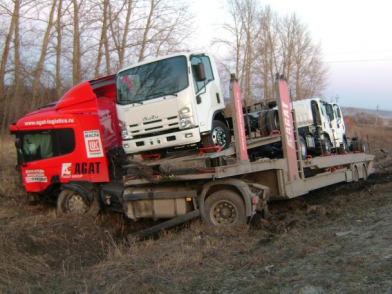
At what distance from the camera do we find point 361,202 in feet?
28.8

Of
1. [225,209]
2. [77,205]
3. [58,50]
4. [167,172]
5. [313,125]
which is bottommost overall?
[225,209]

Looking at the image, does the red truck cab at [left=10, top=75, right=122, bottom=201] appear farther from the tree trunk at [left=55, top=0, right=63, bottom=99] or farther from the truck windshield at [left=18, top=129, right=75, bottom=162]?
the tree trunk at [left=55, top=0, right=63, bottom=99]

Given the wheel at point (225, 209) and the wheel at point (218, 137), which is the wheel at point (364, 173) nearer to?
the wheel at point (218, 137)

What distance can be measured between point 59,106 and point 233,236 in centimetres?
529

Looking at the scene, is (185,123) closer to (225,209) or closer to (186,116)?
(186,116)

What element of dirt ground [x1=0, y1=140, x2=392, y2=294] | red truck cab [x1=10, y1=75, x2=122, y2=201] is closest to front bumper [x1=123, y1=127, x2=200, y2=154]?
red truck cab [x1=10, y1=75, x2=122, y2=201]

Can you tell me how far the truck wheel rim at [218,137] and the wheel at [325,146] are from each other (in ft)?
10.8

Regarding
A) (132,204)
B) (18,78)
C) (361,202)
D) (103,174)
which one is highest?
(18,78)

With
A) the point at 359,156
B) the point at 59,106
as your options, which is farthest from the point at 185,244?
the point at 359,156

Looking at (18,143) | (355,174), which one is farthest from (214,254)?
(355,174)

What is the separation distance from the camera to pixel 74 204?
9.21m

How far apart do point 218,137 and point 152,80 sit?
68.1 inches

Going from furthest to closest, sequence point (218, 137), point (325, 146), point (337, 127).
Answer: point (337, 127) < point (325, 146) < point (218, 137)

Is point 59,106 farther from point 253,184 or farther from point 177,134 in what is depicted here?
point 253,184
